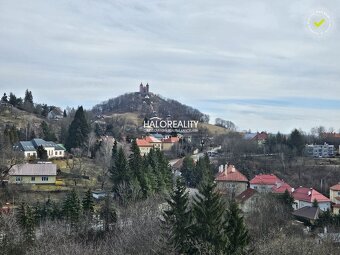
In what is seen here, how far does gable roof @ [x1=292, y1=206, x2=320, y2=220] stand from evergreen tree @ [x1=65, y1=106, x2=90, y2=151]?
29.0 m

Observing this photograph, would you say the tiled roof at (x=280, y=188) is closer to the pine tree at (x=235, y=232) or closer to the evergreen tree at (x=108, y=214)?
the evergreen tree at (x=108, y=214)

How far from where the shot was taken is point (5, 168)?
4066 centimetres

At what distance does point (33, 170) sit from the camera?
40.7 m

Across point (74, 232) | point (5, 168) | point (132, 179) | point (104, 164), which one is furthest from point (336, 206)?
point (5, 168)

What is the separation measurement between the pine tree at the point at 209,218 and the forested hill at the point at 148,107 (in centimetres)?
11391

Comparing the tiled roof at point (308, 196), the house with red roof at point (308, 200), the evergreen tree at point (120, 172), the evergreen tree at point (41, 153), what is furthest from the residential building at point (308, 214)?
the evergreen tree at point (41, 153)

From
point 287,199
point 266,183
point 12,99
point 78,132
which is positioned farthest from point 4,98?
point 287,199

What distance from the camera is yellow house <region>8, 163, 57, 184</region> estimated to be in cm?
3988

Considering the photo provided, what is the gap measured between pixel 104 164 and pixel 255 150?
35763mm

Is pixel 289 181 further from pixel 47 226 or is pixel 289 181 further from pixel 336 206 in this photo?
pixel 47 226

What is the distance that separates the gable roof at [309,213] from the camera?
37219 mm

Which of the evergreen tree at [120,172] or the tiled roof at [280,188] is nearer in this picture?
the evergreen tree at [120,172]

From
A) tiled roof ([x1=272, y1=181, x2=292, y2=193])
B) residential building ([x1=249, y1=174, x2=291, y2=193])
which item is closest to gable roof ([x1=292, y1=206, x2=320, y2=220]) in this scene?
tiled roof ([x1=272, y1=181, x2=292, y2=193])

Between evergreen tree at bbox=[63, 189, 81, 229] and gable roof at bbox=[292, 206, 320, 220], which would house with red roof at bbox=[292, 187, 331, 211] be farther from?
evergreen tree at bbox=[63, 189, 81, 229]
